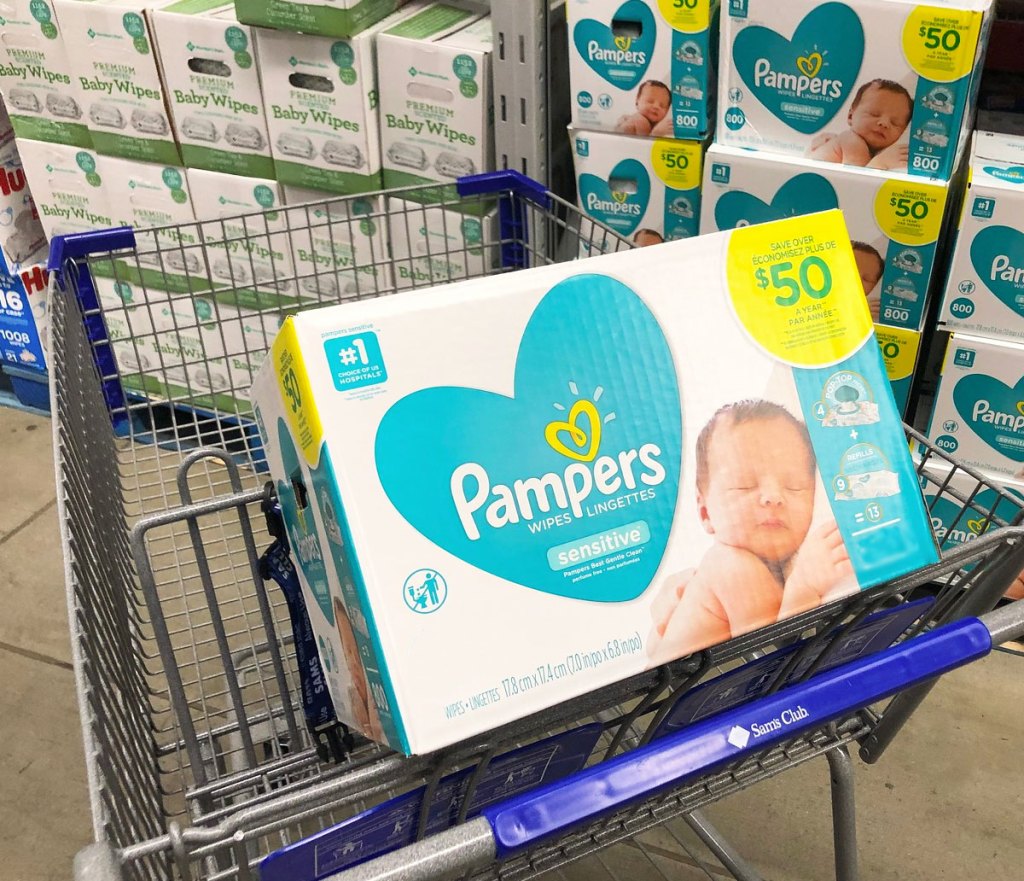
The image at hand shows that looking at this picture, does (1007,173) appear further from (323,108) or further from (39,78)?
(39,78)

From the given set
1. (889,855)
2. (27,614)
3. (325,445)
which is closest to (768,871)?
(889,855)

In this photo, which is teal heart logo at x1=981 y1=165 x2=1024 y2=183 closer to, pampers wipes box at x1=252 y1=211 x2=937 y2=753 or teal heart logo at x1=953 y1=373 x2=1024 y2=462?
teal heart logo at x1=953 y1=373 x2=1024 y2=462

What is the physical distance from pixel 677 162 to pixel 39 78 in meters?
1.23

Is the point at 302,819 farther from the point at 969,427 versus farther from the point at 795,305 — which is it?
the point at 969,427

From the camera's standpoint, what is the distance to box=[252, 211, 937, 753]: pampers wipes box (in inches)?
22.7

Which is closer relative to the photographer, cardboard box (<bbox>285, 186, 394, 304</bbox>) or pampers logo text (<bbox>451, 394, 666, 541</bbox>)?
pampers logo text (<bbox>451, 394, 666, 541</bbox>)

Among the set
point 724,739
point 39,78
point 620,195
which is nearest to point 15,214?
point 39,78

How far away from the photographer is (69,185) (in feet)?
6.23

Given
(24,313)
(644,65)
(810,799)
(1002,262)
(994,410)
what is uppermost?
(644,65)

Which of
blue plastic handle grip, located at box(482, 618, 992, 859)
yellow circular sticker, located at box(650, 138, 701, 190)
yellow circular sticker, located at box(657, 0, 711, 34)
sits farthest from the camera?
yellow circular sticker, located at box(650, 138, 701, 190)

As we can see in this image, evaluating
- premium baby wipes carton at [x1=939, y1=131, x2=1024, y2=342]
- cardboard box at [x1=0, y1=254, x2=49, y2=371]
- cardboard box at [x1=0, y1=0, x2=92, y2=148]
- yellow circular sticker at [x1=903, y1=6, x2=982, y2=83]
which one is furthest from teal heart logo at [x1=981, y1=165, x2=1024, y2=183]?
cardboard box at [x1=0, y1=254, x2=49, y2=371]

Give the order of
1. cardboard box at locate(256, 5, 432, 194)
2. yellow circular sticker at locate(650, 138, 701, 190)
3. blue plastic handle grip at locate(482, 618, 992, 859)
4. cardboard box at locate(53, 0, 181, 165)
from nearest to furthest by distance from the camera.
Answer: blue plastic handle grip at locate(482, 618, 992, 859) < yellow circular sticker at locate(650, 138, 701, 190) < cardboard box at locate(256, 5, 432, 194) < cardboard box at locate(53, 0, 181, 165)

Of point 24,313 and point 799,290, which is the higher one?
point 799,290

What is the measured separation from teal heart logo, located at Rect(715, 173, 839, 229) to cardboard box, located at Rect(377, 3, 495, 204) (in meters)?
0.38
